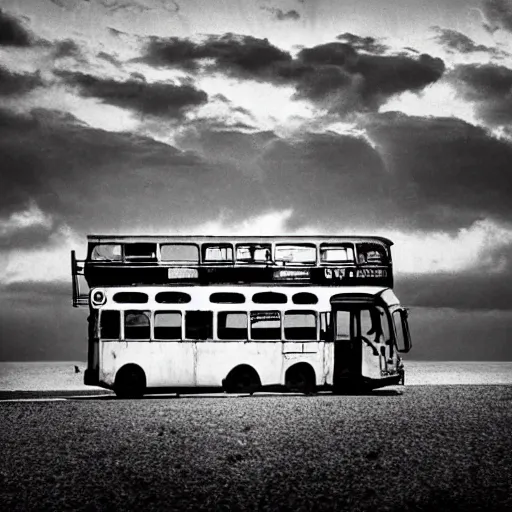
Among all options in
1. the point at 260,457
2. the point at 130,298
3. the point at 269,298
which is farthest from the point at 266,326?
the point at 260,457

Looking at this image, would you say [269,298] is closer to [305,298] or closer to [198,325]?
[305,298]

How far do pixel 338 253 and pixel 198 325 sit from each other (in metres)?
4.30

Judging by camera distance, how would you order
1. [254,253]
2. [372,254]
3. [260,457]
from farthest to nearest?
1. [372,254]
2. [254,253]
3. [260,457]

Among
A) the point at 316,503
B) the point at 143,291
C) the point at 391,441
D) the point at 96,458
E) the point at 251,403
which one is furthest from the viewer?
the point at 143,291

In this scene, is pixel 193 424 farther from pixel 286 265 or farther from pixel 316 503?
pixel 286 265

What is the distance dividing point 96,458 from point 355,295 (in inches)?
445

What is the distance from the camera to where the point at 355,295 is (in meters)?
24.0

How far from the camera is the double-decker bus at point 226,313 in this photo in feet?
77.7

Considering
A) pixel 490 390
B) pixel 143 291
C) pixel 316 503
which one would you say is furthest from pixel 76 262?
pixel 316 503

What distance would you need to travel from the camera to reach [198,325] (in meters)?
23.8

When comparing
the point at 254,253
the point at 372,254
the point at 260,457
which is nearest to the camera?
the point at 260,457

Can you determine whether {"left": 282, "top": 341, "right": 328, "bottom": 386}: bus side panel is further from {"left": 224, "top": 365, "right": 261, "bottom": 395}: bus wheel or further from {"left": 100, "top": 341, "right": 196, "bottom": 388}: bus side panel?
{"left": 100, "top": 341, "right": 196, "bottom": 388}: bus side panel

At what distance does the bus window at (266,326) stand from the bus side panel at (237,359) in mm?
184

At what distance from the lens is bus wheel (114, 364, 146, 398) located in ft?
78.2
